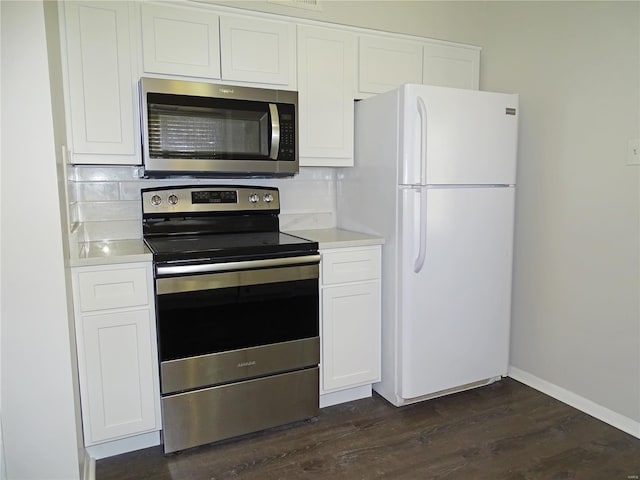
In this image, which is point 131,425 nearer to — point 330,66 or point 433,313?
point 433,313

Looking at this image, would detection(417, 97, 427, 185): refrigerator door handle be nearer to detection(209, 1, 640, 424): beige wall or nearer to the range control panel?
detection(209, 1, 640, 424): beige wall

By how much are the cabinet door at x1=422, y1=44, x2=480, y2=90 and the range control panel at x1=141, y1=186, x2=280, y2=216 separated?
1228 millimetres

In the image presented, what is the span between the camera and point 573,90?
2359 millimetres

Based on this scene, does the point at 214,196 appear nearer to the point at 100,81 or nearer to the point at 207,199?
the point at 207,199

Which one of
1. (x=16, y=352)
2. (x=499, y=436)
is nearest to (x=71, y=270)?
(x=16, y=352)

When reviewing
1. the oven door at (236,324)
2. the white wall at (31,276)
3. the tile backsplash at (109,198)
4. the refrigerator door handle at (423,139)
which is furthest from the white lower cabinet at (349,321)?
the white wall at (31,276)

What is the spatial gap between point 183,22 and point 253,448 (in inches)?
80.9

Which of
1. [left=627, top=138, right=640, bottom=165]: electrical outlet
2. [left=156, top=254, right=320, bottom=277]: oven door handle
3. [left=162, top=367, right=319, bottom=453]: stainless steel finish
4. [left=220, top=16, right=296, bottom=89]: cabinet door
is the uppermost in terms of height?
[left=220, top=16, right=296, bottom=89]: cabinet door

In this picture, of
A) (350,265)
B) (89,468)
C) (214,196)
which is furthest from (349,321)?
(89,468)

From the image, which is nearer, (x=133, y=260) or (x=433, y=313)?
(x=133, y=260)

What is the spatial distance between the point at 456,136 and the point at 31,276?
1966 mm

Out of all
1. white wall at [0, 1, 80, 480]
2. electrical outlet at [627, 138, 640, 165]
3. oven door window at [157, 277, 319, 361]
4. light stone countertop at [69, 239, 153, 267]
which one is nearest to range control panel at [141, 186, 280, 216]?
light stone countertop at [69, 239, 153, 267]

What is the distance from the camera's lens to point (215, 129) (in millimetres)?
2215

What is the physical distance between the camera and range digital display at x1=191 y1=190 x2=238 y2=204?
2.43 meters
